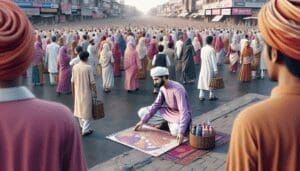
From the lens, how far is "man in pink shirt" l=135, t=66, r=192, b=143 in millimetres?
5367

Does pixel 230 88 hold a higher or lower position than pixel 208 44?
lower

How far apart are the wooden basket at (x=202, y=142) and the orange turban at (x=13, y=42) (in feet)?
13.0

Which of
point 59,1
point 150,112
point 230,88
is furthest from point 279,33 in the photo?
point 59,1

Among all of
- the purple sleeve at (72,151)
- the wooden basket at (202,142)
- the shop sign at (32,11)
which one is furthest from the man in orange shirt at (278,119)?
the shop sign at (32,11)

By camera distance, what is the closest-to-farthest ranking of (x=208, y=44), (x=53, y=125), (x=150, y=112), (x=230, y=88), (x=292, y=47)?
(x=292, y=47) → (x=53, y=125) → (x=150, y=112) → (x=208, y=44) → (x=230, y=88)

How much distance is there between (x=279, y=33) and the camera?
1.45 meters

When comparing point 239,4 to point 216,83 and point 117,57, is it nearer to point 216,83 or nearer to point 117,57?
point 117,57

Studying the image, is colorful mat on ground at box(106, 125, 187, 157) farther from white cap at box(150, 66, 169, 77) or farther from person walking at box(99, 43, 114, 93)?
person walking at box(99, 43, 114, 93)

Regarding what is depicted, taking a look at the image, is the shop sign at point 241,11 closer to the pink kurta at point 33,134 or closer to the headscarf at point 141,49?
the headscarf at point 141,49

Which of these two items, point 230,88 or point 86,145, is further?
point 230,88

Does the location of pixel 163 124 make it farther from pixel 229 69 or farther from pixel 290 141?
pixel 229 69

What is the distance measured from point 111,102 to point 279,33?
7.59 metres

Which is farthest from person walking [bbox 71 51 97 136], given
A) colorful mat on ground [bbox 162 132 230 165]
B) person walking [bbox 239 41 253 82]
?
person walking [bbox 239 41 253 82]

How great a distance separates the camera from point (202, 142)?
524 cm
